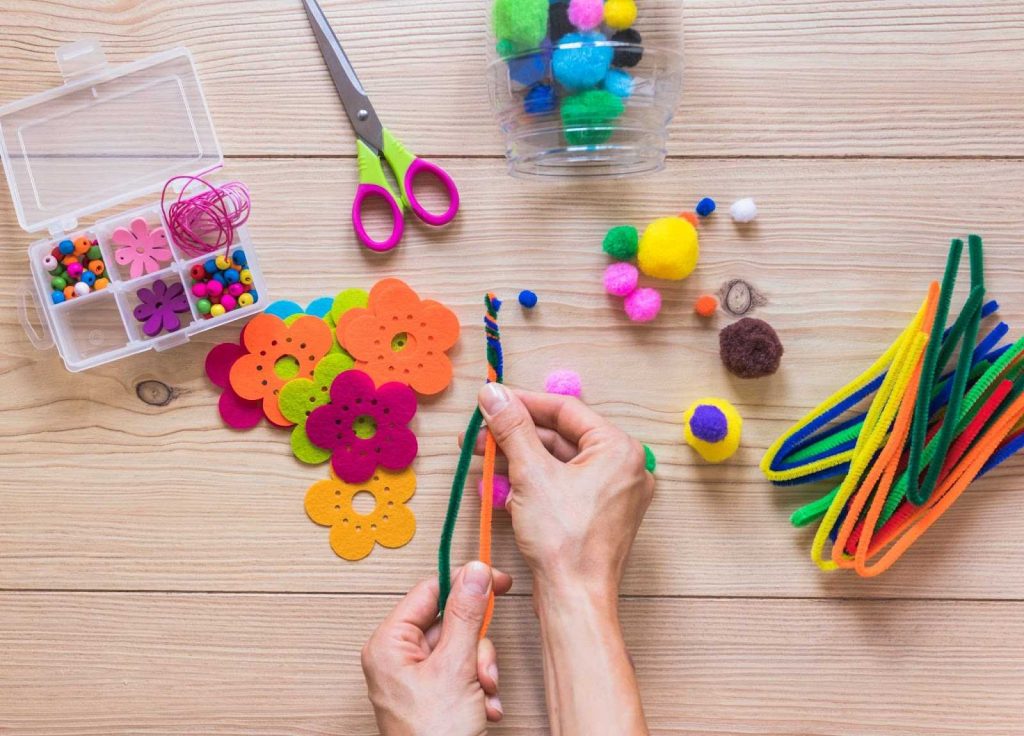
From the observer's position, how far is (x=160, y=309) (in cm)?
80

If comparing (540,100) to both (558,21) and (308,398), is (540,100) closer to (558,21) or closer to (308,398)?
(558,21)

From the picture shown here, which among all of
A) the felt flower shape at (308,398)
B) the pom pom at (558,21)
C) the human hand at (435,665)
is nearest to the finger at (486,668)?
the human hand at (435,665)

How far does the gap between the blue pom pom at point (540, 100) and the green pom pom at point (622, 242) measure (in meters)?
0.13

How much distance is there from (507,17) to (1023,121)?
51cm

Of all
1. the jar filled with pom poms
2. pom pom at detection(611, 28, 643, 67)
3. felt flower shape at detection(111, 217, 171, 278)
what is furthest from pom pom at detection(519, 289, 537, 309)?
felt flower shape at detection(111, 217, 171, 278)

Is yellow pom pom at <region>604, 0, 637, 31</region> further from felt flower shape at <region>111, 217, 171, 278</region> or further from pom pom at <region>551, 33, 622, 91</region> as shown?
felt flower shape at <region>111, 217, 171, 278</region>

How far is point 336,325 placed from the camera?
32.5 inches

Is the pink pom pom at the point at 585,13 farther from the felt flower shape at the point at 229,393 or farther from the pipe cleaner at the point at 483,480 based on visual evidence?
the felt flower shape at the point at 229,393

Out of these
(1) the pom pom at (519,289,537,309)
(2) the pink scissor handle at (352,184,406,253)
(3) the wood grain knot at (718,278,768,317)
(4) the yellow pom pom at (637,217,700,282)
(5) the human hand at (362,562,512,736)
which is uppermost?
(2) the pink scissor handle at (352,184,406,253)

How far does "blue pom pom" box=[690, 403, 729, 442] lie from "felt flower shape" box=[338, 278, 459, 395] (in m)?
0.24

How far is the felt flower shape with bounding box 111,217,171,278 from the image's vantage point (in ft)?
2.62

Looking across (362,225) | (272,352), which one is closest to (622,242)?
(362,225)

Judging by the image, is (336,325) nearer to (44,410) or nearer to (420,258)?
(420,258)

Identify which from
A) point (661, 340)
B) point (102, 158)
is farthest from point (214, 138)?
point (661, 340)
